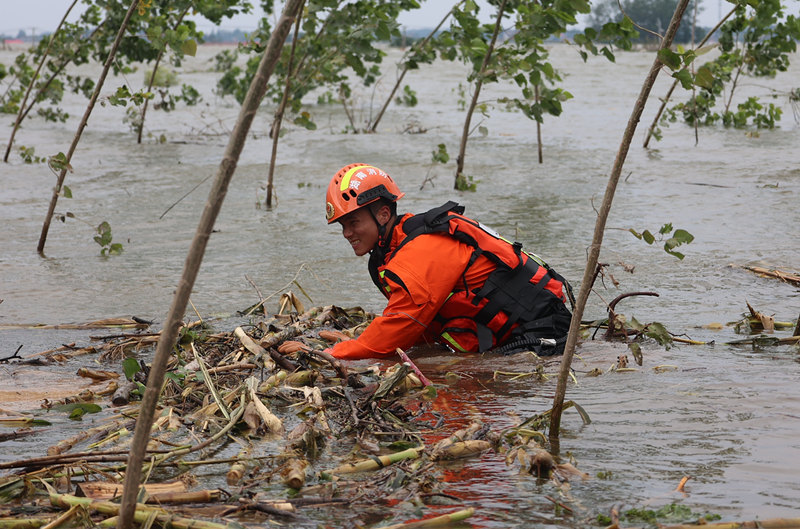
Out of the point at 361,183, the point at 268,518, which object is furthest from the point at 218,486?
the point at 361,183

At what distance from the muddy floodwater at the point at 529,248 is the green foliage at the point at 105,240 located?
134 millimetres

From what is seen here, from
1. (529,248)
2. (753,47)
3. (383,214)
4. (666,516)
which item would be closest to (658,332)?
(383,214)

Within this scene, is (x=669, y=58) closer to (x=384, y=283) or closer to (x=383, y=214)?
(x=383, y=214)

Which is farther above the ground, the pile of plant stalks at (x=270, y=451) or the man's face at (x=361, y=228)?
the man's face at (x=361, y=228)

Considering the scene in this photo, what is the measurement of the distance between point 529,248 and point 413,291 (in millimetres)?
4420

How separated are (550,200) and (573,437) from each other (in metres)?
8.75

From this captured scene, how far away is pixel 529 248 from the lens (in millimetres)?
9836

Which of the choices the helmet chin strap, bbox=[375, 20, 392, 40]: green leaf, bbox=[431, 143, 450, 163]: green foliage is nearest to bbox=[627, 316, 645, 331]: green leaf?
the helmet chin strap

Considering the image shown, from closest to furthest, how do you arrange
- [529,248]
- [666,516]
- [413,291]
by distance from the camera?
1. [666,516]
2. [413,291]
3. [529,248]

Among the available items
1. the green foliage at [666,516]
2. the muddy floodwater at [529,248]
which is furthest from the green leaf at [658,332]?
the green foliage at [666,516]

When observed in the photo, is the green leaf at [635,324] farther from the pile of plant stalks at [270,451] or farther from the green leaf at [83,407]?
the green leaf at [83,407]

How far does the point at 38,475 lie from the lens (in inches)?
141

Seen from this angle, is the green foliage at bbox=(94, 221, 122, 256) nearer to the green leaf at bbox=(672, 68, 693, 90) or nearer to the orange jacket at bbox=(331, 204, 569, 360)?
the orange jacket at bbox=(331, 204, 569, 360)

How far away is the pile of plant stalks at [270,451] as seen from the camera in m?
3.30
